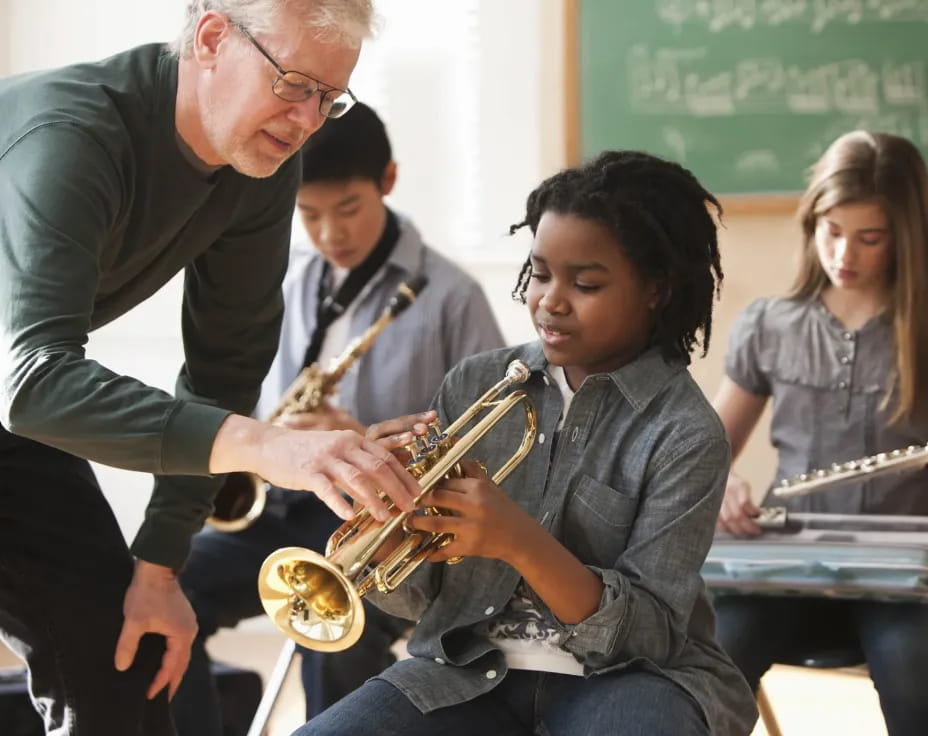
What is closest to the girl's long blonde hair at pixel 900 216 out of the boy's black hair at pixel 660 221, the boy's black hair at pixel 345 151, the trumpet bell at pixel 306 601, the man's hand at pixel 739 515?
the man's hand at pixel 739 515

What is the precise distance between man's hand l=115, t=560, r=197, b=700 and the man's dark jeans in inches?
0.5

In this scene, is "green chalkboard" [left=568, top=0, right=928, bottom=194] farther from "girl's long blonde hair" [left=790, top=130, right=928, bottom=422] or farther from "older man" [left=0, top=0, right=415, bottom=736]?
"older man" [left=0, top=0, right=415, bottom=736]

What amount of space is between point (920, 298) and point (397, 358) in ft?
3.49

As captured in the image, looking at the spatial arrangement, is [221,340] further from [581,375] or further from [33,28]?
[33,28]

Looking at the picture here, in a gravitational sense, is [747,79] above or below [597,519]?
above

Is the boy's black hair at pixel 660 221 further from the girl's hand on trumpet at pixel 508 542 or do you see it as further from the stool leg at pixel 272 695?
the stool leg at pixel 272 695

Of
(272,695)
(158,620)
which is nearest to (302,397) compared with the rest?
(272,695)

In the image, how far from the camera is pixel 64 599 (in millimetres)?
1659

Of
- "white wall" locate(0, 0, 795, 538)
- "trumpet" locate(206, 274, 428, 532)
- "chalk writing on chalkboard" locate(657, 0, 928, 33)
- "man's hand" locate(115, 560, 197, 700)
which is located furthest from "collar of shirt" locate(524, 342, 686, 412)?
"chalk writing on chalkboard" locate(657, 0, 928, 33)

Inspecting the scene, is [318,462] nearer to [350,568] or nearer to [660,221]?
[350,568]

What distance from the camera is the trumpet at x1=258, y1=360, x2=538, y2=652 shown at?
4.47ft

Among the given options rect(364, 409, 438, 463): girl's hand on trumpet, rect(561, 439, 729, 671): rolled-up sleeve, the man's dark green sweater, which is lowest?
rect(561, 439, 729, 671): rolled-up sleeve

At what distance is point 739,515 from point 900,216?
25.0 inches

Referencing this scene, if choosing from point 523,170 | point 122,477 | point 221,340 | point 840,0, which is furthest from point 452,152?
point 221,340
